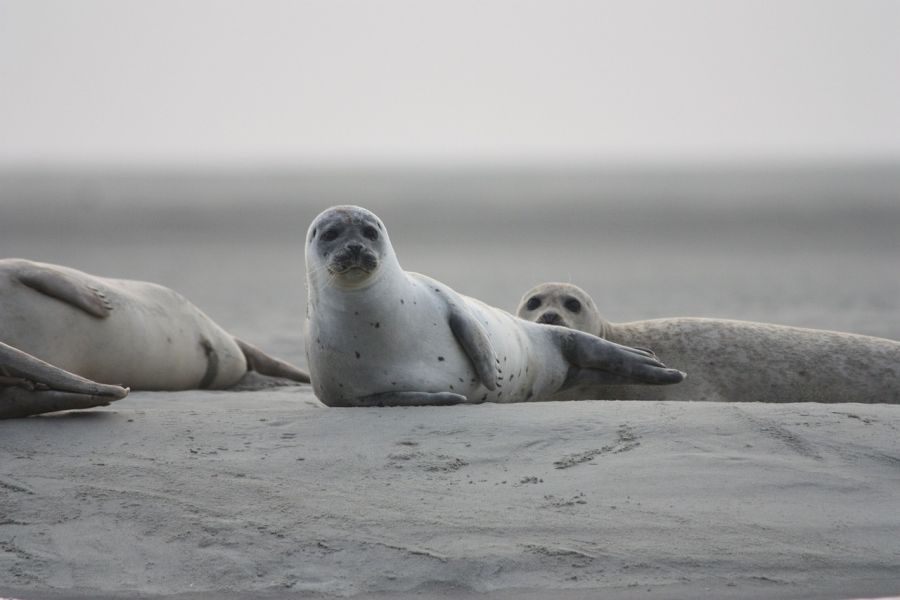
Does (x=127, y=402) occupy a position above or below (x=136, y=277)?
below

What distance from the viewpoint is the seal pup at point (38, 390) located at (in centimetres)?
469

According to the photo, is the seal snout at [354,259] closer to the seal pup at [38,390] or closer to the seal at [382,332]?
the seal at [382,332]

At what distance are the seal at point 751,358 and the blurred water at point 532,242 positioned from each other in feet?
8.41

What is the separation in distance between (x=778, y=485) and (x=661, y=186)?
39288 mm

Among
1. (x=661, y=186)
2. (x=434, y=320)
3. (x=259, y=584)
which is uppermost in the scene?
(x=661, y=186)

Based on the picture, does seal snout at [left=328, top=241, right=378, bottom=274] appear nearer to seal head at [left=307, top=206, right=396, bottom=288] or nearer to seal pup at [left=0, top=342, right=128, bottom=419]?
seal head at [left=307, top=206, right=396, bottom=288]

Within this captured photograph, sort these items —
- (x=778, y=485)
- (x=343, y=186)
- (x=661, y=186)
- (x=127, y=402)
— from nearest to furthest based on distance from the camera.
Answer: (x=778, y=485)
(x=127, y=402)
(x=661, y=186)
(x=343, y=186)

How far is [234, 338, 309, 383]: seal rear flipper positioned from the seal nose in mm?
1554

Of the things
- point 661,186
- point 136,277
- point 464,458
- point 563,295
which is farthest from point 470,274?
point 661,186

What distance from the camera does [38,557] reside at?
3521 millimetres

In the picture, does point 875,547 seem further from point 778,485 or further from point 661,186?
point 661,186

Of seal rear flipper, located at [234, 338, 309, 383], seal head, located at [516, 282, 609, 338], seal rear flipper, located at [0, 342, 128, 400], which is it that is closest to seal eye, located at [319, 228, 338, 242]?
seal rear flipper, located at [0, 342, 128, 400]

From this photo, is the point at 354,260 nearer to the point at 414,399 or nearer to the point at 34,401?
the point at 414,399

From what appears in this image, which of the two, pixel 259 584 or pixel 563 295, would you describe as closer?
pixel 259 584
